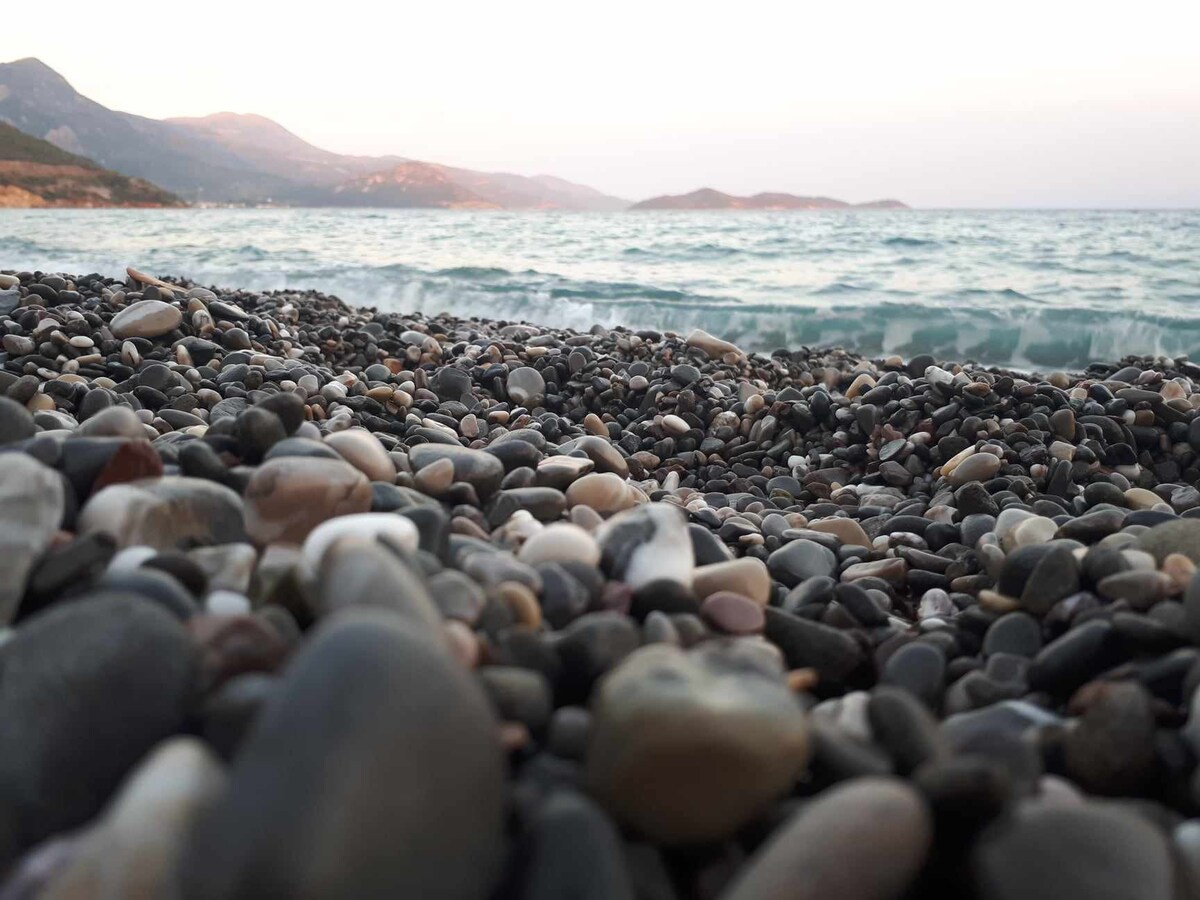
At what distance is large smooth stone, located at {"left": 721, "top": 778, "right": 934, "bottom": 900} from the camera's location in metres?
0.77

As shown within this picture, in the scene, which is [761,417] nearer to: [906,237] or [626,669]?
[626,669]

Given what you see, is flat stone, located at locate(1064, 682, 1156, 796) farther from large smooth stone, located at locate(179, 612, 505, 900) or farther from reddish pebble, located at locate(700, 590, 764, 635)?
large smooth stone, located at locate(179, 612, 505, 900)

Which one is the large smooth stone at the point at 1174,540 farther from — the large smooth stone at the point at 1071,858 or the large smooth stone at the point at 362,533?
the large smooth stone at the point at 362,533

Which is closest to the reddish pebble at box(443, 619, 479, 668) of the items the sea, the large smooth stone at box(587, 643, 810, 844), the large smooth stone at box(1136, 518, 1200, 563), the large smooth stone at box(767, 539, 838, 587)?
the large smooth stone at box(587, 643, 810, 844)

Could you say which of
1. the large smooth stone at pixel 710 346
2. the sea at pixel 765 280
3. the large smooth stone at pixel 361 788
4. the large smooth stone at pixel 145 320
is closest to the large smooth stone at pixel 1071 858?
the large smooth stone at pixel 361 788

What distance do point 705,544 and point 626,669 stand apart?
861 millimetres

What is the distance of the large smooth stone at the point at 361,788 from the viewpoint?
2.23 ft

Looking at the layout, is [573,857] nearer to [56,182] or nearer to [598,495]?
[598,495]

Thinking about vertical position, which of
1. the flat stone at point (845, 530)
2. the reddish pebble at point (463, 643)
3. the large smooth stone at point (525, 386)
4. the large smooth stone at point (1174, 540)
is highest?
the reddish pebble at point (463, 643)

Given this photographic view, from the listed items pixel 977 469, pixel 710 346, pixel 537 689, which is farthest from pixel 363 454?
pixel 710 346

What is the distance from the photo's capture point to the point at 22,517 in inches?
47.4

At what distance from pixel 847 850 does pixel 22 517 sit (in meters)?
1.16

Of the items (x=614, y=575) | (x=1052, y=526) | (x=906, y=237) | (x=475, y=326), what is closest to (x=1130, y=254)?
(x=906, y=237)

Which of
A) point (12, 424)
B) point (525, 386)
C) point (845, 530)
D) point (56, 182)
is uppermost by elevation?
point (56, 182)
